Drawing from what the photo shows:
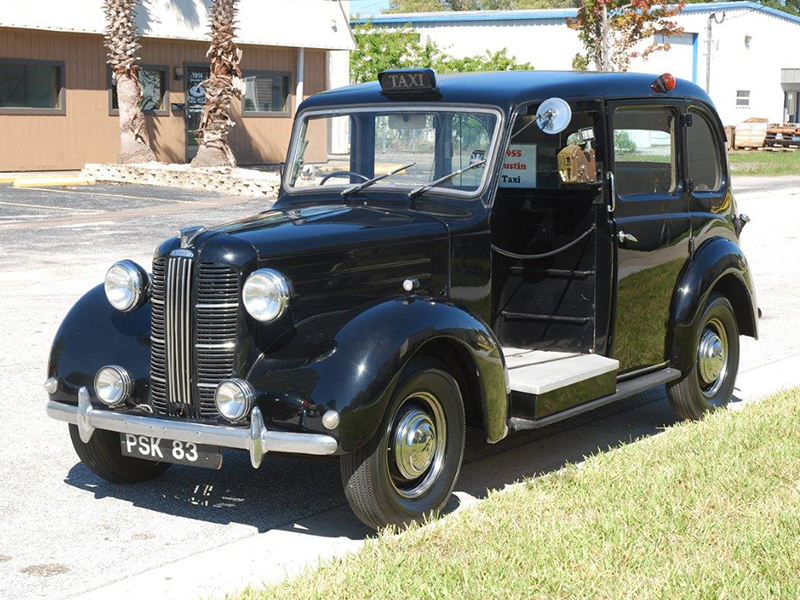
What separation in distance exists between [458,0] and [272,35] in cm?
6771

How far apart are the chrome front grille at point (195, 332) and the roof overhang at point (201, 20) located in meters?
20.6

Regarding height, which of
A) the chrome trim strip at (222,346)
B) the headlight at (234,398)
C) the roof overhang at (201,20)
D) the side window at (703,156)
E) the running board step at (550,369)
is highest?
the roof overhang at (201,20)

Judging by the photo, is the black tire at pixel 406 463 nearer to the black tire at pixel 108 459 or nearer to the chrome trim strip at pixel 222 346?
the chrome trim strip at pixel 222 346

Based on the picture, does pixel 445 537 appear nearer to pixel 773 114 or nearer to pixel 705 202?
pixel 705 202

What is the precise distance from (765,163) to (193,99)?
1727 centimetres

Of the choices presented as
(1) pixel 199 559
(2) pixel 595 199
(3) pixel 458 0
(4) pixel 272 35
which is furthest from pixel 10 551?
(3) pixel 458 0

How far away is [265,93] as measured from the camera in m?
30.6

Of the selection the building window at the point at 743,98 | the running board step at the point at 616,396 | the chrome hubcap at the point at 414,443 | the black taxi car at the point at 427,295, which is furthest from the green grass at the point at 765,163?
the chrome hubcap at the point at 414,443

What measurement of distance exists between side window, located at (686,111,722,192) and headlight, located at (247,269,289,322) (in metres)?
3.08

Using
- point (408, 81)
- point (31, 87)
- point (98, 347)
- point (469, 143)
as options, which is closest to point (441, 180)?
point (469, 143)

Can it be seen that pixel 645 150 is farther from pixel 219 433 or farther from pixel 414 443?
pixel 219 433

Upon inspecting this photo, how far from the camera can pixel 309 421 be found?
185 inches

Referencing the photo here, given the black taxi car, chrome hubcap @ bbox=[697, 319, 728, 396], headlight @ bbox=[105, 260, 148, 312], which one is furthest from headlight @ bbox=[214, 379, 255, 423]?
chrome hubcap @ bbox=[697, 319, 728, 396]

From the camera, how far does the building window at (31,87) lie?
81.6 feet
